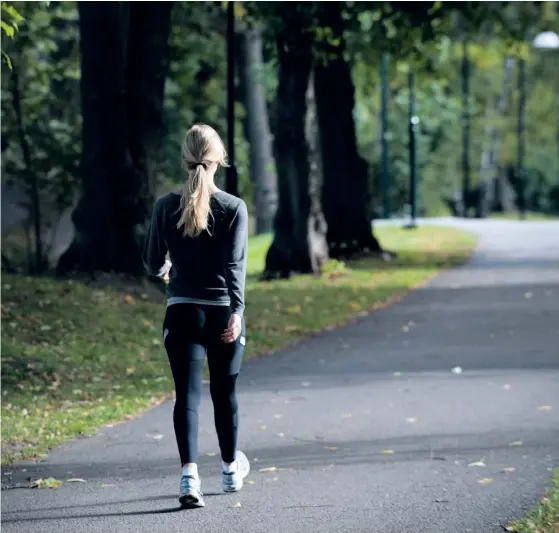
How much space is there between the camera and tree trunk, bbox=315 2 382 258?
29516 mm

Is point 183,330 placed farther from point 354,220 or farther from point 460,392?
point 354,220

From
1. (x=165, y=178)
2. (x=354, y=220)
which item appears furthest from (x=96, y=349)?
(x=165, y=178)

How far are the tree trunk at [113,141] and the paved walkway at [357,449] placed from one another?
4544mm

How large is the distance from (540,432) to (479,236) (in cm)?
3098

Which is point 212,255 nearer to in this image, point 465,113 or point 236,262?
point 236,262

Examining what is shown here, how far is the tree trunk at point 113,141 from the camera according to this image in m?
19.8

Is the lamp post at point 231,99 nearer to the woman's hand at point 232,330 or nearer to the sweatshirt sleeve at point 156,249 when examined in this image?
the sweatshirt sleeve at point 156,249

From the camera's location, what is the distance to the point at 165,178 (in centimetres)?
3709

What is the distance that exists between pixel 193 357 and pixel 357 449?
2221mm

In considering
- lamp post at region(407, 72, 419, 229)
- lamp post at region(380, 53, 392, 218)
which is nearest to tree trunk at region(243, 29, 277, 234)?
lamp post at region(380, 53, 392, 218)

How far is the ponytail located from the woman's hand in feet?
1.47

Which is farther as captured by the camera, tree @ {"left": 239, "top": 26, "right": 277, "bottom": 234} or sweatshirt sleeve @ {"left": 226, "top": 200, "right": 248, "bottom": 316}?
tree @ {"left": 239, "top": 26, "right": 277, "bottom": 234}

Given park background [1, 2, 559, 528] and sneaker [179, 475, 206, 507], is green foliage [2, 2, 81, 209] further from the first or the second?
sneaker [179, 475, 206, 507]

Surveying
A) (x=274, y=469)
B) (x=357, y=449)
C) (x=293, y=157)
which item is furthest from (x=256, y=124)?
(x=274, y=469)
